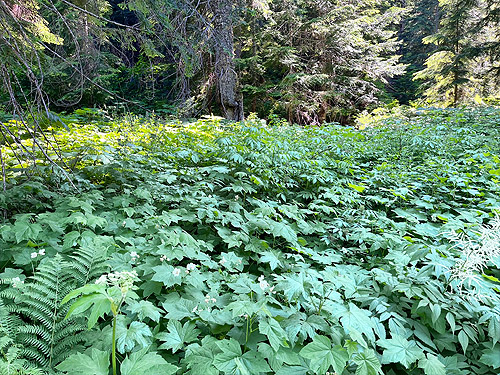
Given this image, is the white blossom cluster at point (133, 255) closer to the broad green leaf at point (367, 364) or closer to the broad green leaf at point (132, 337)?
the broad green leaf at point (132, 337)

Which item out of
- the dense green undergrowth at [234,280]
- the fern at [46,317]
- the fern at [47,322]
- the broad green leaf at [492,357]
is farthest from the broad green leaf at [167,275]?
the broad green leaf at [492,357]

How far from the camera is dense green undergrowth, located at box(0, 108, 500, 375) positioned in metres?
1.23

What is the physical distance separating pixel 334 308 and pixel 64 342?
1.35 m

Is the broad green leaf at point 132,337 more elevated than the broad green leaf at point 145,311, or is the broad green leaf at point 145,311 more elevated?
the broad green leaf at point 145,311

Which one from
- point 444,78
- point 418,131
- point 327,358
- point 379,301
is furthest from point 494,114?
point 327,358

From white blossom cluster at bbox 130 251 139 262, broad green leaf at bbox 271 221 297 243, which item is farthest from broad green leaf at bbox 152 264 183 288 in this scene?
broad green leaf at bbox 271 221 297 243

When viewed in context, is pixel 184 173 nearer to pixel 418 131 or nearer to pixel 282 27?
pixel 418 131

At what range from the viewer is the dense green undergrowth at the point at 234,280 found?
1226 millimetres

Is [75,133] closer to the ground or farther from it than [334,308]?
farther from it

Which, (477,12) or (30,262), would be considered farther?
(477,12)

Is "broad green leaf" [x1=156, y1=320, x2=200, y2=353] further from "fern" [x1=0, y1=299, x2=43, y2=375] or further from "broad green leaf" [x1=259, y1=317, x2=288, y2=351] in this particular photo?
"fern" [x1=0, y1=299, x2=43, y2=375]

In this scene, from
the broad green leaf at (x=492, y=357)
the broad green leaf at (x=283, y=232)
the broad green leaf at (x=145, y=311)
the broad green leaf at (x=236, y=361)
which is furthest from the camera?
the broad green leaf at (x=283, y=232)

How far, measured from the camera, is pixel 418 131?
→ 263 inches

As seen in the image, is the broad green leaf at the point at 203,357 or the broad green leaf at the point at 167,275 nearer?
the broad green leaf at the point at 203,357
